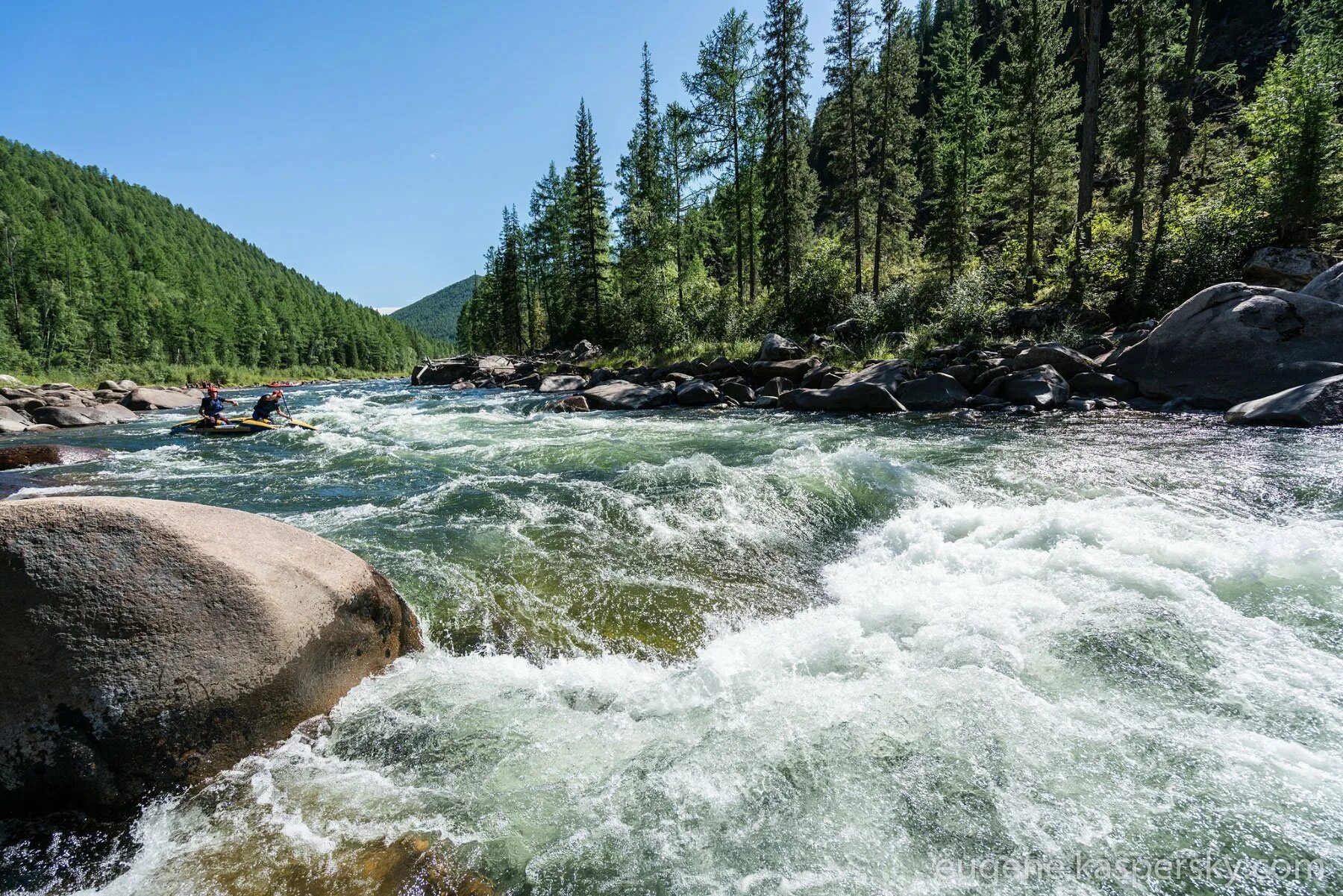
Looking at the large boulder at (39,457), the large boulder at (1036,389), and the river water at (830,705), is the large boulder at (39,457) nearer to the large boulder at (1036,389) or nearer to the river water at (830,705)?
the river water at (830,705)

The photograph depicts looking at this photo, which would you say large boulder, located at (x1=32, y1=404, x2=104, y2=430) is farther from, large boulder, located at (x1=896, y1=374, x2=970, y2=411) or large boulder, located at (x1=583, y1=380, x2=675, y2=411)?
large boulder, located at (x1=896, y1=374, x2=970, y2=411)

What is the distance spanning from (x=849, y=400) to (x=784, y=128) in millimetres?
17960

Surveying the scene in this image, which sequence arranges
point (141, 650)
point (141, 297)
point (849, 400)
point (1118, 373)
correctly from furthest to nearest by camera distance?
1. point (141, 297)
2. point (849, 400)
3. point (1118, 373)
4. point (141, 650)

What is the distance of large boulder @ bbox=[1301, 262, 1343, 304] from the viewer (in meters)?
11.7

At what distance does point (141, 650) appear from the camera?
9.55ft

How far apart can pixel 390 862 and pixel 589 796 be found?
0.88m

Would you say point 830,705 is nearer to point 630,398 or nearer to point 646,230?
point 630,398

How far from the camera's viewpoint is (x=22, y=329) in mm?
53500

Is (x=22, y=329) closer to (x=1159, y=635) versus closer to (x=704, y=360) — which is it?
(x=704, y=360)

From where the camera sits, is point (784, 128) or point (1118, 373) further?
point (784, 128)

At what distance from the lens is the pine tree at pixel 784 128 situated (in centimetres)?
2522

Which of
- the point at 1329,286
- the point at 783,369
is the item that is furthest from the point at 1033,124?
the point at 783,369

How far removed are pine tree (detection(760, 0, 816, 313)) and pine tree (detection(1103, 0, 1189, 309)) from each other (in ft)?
39.4

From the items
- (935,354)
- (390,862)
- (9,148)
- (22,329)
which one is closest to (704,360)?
(935,354)
